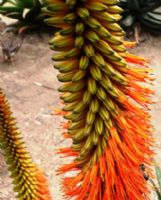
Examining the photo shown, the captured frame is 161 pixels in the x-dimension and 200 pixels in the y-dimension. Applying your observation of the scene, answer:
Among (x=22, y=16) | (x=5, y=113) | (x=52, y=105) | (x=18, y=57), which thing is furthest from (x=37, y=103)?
(x=5, y=113)

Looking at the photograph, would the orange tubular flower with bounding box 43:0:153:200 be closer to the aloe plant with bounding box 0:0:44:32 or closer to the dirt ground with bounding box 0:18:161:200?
the dirt ground with bounding box 0:18:161:200

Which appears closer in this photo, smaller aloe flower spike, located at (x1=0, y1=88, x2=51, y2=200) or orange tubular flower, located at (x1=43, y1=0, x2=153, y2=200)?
orange tubular flower, located at (x1=43, y1=0, x2=153, y2=200)

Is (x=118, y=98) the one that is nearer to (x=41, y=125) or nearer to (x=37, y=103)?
(x=41, y=125)

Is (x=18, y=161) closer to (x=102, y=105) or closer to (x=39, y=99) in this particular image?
(x=102, y=105)

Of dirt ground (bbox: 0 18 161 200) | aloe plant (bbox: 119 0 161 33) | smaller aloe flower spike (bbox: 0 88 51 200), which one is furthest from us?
aloe plant (bbox: 119 0 161 33)

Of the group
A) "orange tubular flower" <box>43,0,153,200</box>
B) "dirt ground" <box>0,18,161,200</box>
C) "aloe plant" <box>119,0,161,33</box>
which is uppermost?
"orange tubular flower" <box>43,0,153,200</box>

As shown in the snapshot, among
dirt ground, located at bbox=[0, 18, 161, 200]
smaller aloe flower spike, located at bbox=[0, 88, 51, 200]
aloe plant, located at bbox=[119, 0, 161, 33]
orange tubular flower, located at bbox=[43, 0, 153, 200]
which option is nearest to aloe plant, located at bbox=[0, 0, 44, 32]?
dirt ground, located at bbox=[0, 18, 161, 200]
